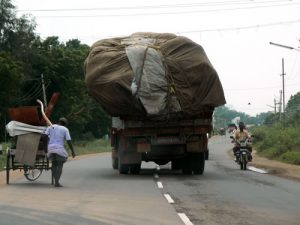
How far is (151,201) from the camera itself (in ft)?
45.9

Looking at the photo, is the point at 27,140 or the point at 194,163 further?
the point at 194,163

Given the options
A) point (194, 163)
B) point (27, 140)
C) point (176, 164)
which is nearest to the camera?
point (27, 140)

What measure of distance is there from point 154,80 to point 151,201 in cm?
667

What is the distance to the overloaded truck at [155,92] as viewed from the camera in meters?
20.0

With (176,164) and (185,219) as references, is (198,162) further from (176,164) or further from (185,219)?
(185,219)

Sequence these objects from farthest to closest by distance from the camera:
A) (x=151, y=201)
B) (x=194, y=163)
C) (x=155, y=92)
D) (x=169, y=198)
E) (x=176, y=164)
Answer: (x=176, y=164) < (x=194, y=163) < (x=155, y=92) < (x=169, y=198) < (x=151, y=201)

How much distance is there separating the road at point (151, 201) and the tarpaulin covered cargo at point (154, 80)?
7.37 feet

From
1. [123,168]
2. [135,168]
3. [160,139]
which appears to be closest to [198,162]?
[160,139]

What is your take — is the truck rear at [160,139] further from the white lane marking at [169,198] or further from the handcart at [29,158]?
the white lane marking at [169,198]

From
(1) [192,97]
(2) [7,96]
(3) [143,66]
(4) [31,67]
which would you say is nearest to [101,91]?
(3) [143,66]

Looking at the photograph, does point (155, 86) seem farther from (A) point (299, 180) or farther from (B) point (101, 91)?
(A) point (299, 180)

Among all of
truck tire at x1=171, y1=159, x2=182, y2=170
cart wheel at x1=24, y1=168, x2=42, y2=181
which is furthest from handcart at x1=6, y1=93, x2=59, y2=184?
truck tire at x1=171, y1=159, x2=182, y2=170

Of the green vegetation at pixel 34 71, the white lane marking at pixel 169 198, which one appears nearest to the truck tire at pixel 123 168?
the white lane marking at pixel 169 198

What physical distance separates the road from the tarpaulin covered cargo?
7.37ft
